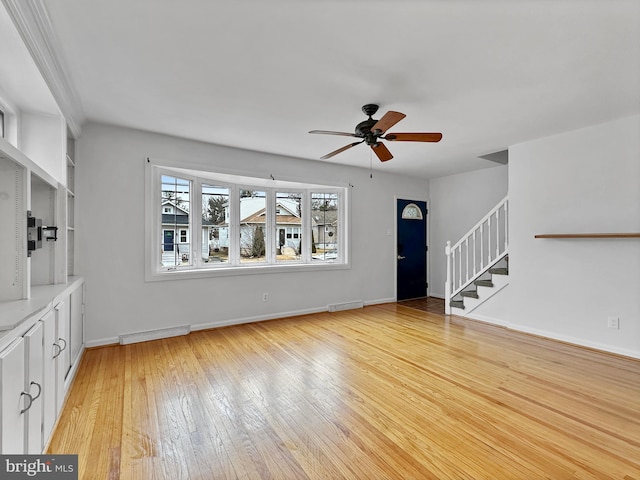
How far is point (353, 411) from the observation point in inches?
87.3

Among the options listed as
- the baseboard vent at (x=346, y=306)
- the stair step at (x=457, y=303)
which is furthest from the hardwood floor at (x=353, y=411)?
the baseboard vent at (x=346, y=306)

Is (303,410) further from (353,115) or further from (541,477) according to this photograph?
(353,115)

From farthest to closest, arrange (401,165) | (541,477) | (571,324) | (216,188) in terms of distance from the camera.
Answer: (401,165)
(216,188)
(571,324)
(541,477)

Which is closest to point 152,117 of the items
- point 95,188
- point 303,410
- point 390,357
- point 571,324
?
point 95,188

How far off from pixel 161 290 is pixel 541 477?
3.89 meters

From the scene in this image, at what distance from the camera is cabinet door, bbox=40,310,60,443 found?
175 cm

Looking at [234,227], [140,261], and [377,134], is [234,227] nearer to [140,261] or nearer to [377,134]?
[140,261]

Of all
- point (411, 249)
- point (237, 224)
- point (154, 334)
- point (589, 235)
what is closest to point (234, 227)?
point (237, 224)

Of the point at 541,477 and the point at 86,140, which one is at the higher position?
the point at 86,140

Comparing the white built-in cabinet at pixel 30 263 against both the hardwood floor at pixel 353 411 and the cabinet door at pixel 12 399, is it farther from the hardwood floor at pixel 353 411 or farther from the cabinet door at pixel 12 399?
the hardwood floor at pixel 353 411

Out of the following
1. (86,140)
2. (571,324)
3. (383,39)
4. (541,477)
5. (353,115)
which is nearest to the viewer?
(541,477)

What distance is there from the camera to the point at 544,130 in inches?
142

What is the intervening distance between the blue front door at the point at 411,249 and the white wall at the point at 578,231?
2158mm

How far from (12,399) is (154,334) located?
2.58 meters
